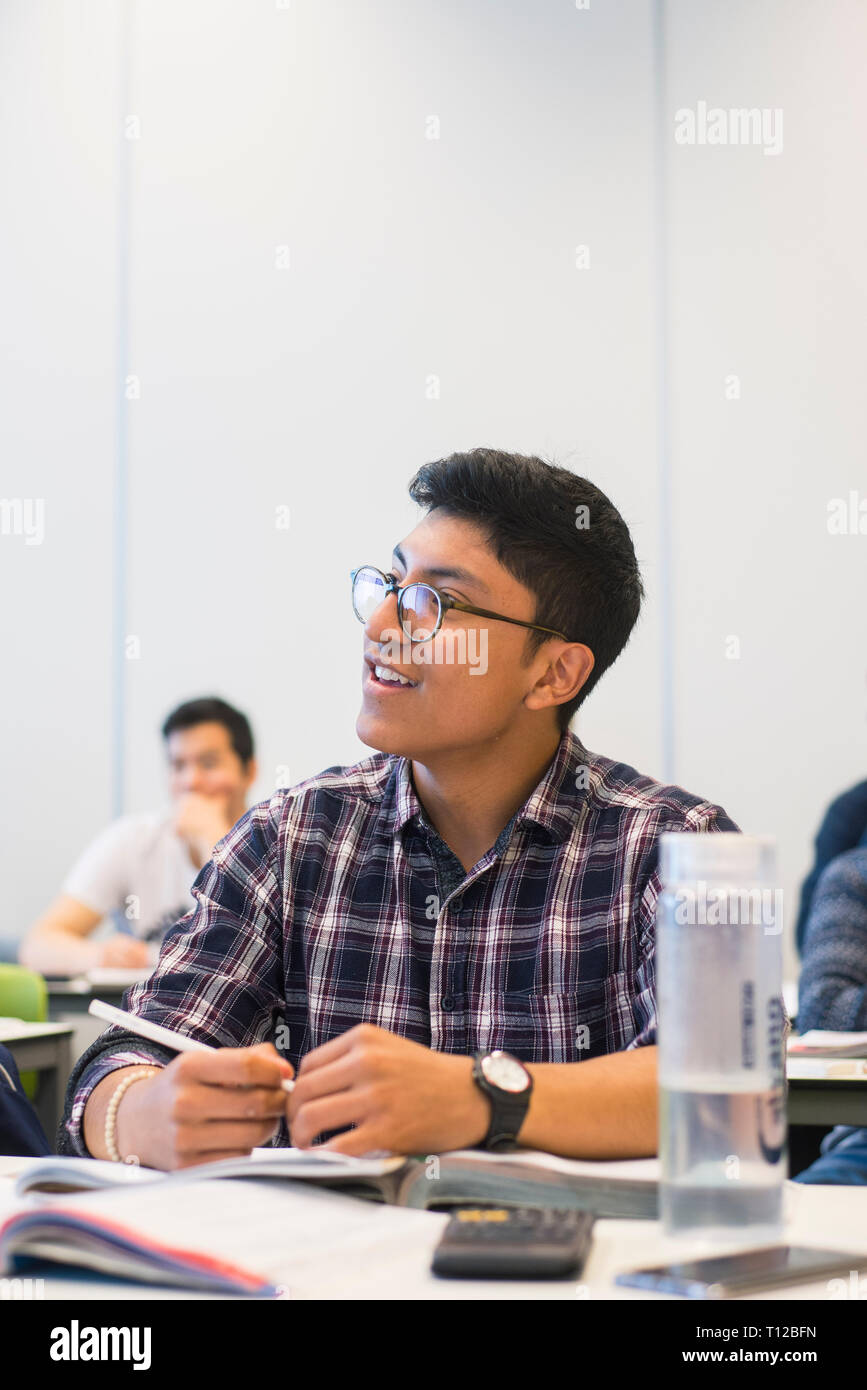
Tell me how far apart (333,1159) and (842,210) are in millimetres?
3852

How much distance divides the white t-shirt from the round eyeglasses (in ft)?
8.04

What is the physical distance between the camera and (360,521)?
4.27 metres

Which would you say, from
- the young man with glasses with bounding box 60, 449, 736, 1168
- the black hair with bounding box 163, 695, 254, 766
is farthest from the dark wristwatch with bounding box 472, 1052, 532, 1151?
the black hair with bounding box 163, 695, 254, 766

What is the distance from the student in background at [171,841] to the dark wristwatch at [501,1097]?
2.76 metres

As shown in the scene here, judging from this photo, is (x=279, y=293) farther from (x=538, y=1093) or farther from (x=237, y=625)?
(x=538, y=1093)

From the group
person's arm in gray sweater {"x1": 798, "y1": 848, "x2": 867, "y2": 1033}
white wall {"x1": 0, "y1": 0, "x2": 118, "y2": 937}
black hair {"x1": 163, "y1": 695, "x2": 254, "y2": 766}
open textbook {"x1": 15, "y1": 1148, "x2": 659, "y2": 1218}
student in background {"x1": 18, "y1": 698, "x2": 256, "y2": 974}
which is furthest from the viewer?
white wall {"x1": 0, "y1": 0, "x2": 118, "y2": 937}

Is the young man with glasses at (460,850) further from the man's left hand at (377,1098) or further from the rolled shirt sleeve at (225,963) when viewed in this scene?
the man's left hand at (377,1098)

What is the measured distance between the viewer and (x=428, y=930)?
1.40m

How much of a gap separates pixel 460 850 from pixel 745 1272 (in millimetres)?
805

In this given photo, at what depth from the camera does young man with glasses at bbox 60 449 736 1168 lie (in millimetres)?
1331
